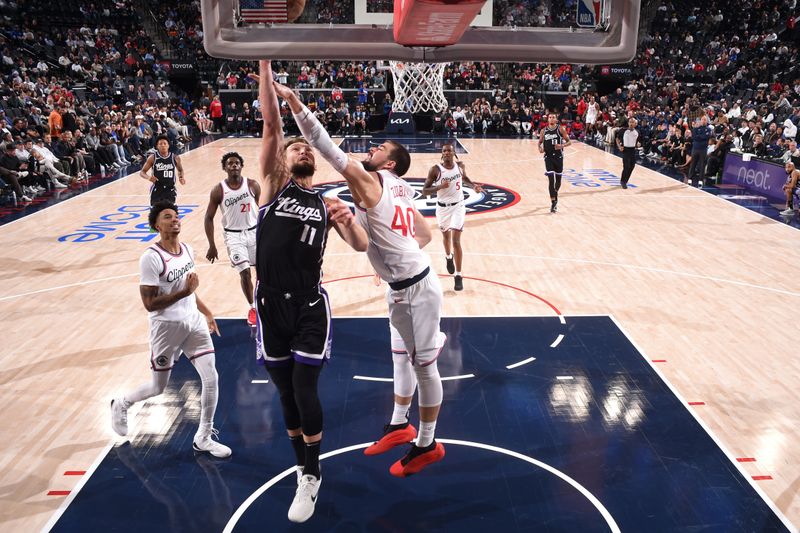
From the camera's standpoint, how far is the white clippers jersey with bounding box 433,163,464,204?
27.3 feet

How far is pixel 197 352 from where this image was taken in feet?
15.5

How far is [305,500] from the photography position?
3.94 meters

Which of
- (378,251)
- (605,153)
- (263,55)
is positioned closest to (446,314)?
(378,251)

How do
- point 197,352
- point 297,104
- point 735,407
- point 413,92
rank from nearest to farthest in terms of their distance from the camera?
point 297,104, point 197,352, point 735,407, point 413,92

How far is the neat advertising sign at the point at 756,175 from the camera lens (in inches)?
558

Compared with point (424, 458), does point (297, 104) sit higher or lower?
higher

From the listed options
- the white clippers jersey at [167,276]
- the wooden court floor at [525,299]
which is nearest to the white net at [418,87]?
the wooden court floor at [525,299]

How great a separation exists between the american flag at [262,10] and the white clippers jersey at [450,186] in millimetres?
4201

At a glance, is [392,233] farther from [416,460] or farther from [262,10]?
[262,10]

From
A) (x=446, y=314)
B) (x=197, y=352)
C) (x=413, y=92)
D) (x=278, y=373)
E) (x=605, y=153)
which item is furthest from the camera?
(x=605, y=153)

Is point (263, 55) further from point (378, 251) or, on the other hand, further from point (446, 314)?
point (446, 314)

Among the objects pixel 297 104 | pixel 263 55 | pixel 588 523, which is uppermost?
pixel 263 55

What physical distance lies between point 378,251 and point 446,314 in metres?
3.62

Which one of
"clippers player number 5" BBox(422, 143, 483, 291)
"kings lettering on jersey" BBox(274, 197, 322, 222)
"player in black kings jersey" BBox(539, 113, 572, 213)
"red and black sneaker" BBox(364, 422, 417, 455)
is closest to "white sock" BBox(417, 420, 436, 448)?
"red and black sneaker" BBox(364, 422, 417, 455)
